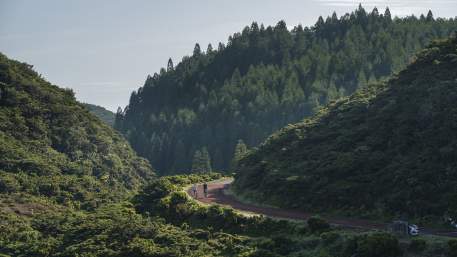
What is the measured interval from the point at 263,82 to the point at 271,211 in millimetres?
94448

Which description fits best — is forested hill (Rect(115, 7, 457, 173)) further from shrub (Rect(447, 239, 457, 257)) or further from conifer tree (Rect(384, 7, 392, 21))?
shrub (Rect(447, 239, 457, 257))

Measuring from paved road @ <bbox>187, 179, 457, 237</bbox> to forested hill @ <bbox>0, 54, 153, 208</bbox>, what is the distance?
16.4m

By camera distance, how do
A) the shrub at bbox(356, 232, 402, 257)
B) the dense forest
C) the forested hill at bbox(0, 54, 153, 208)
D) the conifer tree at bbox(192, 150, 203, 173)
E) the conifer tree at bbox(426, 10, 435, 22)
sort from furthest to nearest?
the conifer tree at bbox(426, 10, 435, 22) → the conifer tree at bbox(192, 150, 203, 173) → the forested hill at bbox(0, 54, 153, 208) → the dense forest → the shrub at bbox(356, 232, 402, 257)

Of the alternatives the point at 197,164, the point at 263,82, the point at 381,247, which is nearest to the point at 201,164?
the point at 197,164

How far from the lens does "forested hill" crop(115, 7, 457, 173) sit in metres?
127

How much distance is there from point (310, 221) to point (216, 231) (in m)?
7.51

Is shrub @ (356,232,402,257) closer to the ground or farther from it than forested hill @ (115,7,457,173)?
closer to the ground

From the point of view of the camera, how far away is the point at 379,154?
1890 inches

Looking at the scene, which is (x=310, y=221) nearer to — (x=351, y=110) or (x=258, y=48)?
(x=351, y=110)

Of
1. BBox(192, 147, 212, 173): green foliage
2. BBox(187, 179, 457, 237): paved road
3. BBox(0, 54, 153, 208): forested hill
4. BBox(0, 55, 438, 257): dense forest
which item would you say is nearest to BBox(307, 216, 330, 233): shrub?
BBox(0, 55, 438, 257): dense forest

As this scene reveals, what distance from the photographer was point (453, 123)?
46.6 m

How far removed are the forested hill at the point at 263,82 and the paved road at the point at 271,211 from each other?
185 feet

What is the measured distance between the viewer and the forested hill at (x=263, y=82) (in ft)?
417

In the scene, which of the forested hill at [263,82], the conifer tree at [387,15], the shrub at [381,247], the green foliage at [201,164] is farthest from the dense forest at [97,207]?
the conifer tree at [387,15]
